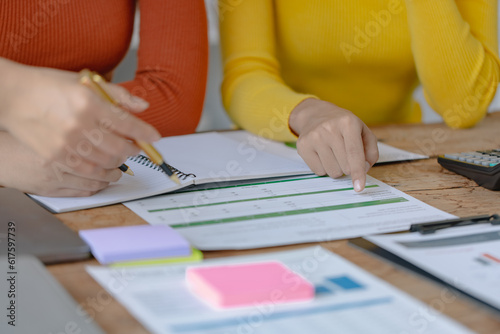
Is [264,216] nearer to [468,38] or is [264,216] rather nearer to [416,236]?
[416,236]

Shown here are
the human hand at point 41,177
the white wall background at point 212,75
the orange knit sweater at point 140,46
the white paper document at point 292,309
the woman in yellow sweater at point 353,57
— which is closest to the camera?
the white paper document at point 292,309

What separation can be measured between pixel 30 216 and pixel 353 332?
Result: 37 cm

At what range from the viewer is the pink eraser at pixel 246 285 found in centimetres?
41

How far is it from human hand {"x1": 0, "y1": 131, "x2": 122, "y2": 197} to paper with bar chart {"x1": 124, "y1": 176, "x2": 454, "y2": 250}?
1.9 inches

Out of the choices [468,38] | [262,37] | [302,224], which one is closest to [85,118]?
[302,224]

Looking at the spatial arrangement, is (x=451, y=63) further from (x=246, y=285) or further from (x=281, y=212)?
(x=246, y=285)

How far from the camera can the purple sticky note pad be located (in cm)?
49

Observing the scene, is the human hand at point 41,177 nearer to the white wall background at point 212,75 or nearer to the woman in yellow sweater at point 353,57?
the woman in yellow sweater at point 353,57

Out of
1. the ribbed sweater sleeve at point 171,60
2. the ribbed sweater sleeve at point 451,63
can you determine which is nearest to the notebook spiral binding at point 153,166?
the ribbed sweater sleeve at point 171,60

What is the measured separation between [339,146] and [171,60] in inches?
17.0

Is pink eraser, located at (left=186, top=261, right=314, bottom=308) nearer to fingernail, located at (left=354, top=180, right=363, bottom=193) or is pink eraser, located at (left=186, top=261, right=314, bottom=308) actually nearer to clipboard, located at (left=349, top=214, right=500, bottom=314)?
clipboard, located at (left=349, top=214, right=500, bottom=314)

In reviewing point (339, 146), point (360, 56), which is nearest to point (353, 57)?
point (360, 56)

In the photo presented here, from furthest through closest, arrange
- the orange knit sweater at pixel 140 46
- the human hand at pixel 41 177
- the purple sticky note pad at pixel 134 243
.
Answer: the orange knit sweater at pixel 140 46, the human hand at pixel 41 177, the purple sticky note pad at pixel 134 243

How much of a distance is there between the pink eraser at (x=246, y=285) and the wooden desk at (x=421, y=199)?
6cm
